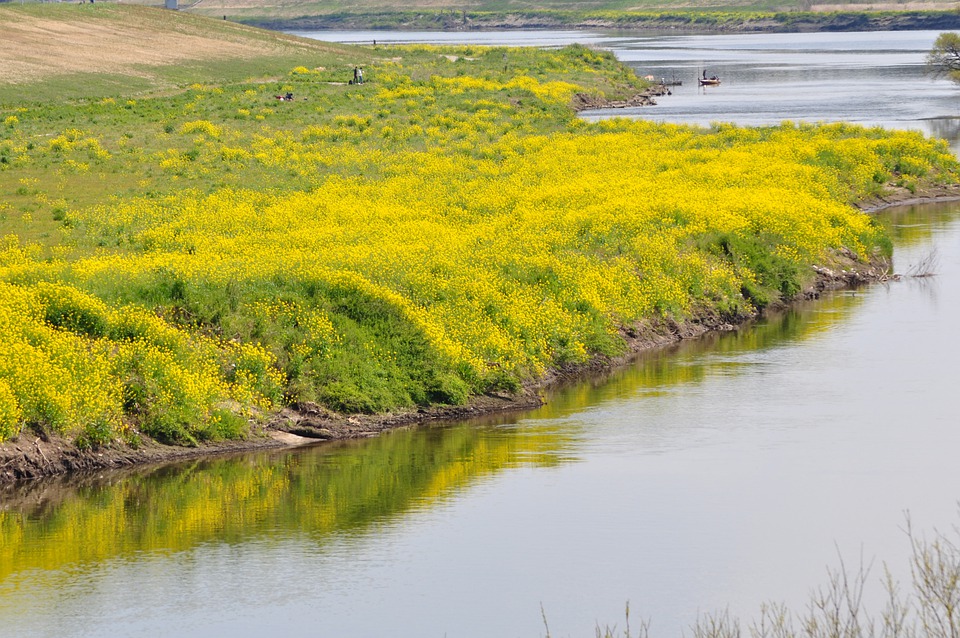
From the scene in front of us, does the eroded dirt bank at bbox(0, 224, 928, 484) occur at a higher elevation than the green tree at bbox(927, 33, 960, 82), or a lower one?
lower

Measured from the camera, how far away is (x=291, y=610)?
50.9 ft

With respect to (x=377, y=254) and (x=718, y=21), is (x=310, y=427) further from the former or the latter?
(x=718, y=21)

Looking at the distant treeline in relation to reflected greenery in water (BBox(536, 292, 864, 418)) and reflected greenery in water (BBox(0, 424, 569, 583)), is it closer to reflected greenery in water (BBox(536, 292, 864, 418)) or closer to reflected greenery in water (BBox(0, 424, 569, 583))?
reflected greenery in water (BBox(536, 292, 864, 418))

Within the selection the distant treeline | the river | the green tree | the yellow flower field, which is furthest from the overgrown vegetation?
the distant treeline

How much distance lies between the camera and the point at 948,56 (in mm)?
83750

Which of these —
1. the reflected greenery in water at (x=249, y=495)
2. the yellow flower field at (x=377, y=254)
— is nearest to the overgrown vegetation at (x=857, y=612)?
the reflected greenery in water at (x=249, y=495)

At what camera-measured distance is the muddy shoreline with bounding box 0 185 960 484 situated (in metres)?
20.2

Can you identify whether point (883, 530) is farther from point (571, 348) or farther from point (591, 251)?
point (591, 251)

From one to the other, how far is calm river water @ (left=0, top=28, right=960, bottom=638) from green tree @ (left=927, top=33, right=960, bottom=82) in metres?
59.9

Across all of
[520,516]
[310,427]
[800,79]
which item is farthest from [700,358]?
[800,79]

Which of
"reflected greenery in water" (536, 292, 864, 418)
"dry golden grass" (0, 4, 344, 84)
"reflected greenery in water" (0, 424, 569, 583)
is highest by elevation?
"dry golden grass" (0, 4, 344, 84)

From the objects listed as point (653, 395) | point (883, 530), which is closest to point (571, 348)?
point (653, 395)

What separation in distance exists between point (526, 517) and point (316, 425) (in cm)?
518

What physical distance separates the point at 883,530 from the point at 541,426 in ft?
21.6
